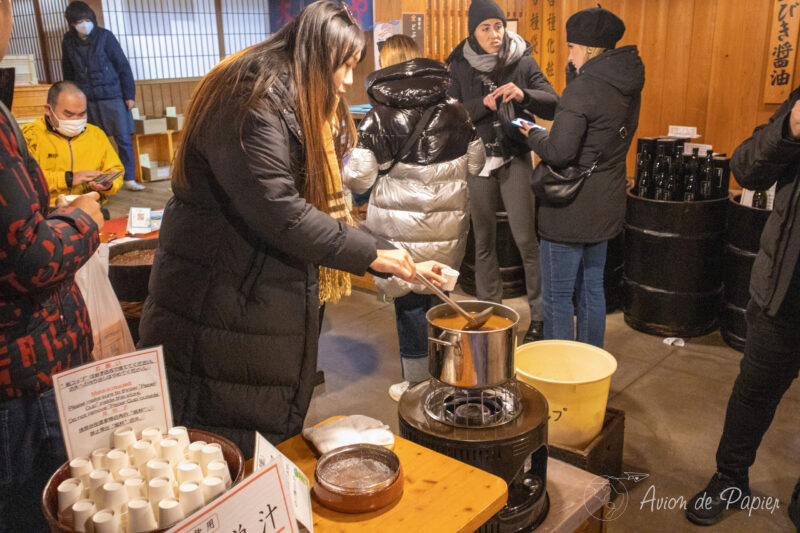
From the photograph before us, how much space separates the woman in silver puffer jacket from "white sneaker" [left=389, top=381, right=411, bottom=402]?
402mm

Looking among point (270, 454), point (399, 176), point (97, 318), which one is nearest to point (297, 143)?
point (270, 454)

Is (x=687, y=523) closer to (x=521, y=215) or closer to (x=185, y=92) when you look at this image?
(x=521, y=215)

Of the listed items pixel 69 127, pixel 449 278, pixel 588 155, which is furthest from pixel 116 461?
pixel 69 127

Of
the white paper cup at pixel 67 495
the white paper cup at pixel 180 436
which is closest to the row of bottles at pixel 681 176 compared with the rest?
the white paper cup at pixel 180 436

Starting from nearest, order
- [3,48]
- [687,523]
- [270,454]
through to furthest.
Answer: [270,454], [3,48], [687,523]

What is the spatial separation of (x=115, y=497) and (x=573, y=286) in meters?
2.82

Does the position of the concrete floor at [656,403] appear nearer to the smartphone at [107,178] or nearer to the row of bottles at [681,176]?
the row of bottles at [681,176]

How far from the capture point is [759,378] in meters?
2.35

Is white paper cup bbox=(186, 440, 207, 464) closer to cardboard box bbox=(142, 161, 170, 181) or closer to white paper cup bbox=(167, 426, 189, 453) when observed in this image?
white paper cup bbox=(167, 426, 189, 453)

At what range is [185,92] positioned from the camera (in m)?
11.2

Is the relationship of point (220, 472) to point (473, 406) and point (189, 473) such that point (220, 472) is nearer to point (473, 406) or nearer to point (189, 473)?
point (189, 473)

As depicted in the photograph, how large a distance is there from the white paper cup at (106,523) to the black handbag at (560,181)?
273cm

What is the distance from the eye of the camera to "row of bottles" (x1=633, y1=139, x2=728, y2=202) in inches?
167

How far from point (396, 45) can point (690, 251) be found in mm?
2185
